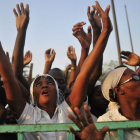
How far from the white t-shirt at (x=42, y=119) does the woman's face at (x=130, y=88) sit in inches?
25.5

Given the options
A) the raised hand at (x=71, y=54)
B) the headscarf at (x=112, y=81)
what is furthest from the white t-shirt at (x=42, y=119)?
the raised hand at (x=71, y=54)

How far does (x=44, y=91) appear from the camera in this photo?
7.24 ft

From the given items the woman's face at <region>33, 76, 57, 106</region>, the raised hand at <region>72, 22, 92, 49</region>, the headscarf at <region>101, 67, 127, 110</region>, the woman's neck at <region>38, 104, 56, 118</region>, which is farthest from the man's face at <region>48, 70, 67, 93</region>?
the headscarf at <region>101, 67, 127, 110</region>

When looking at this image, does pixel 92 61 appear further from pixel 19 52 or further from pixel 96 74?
pixel 19 52

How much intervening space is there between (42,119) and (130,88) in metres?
1.01

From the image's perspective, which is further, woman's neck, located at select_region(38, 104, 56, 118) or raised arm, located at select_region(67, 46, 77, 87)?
raised arm, located at select_region(67, 46, 77, 87)

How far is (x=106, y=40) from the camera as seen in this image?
2.01m

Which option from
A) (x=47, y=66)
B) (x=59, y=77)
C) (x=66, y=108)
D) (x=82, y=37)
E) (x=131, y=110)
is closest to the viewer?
(x=131, y=110)

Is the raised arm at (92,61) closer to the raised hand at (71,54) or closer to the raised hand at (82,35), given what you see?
the raised hand at (82,35)

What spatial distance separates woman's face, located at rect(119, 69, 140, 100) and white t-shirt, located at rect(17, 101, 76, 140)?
2.13 feet

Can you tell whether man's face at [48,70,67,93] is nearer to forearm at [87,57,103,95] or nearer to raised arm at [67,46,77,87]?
forearm at [87,57,103,95]

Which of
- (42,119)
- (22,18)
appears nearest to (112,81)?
(42,119)

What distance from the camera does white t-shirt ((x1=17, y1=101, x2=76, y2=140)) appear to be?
1.89 meters

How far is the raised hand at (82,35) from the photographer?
2705mm
